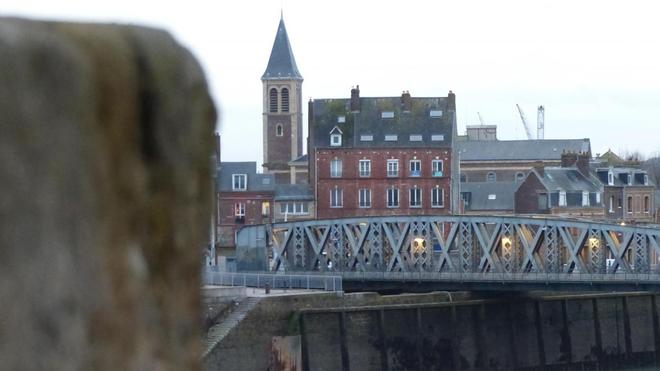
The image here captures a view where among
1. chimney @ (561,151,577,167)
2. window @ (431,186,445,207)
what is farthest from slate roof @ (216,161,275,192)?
chimney @ (561,151,577,167)

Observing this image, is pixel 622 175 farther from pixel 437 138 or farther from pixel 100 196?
pixel 100 196

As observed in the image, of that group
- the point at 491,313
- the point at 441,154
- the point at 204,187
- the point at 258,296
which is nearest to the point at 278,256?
the point at 491,313

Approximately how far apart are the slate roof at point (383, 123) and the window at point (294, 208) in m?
4.11

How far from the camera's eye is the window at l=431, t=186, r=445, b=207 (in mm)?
85688

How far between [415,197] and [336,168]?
4.56 m

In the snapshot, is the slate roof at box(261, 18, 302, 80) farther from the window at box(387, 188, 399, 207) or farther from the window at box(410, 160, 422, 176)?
the window at box(410, 160, 422, 176)

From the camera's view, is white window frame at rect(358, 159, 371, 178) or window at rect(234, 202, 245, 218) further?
window at rect(234, 202, 245, 218)

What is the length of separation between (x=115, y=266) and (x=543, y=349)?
2297 inches

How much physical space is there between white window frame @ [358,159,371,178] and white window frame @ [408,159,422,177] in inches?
88.6

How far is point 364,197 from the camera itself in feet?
283

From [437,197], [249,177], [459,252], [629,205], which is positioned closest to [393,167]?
[437,197]

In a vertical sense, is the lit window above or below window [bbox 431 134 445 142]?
below

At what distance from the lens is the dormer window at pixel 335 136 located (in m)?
85.8

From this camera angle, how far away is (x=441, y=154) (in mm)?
85125
